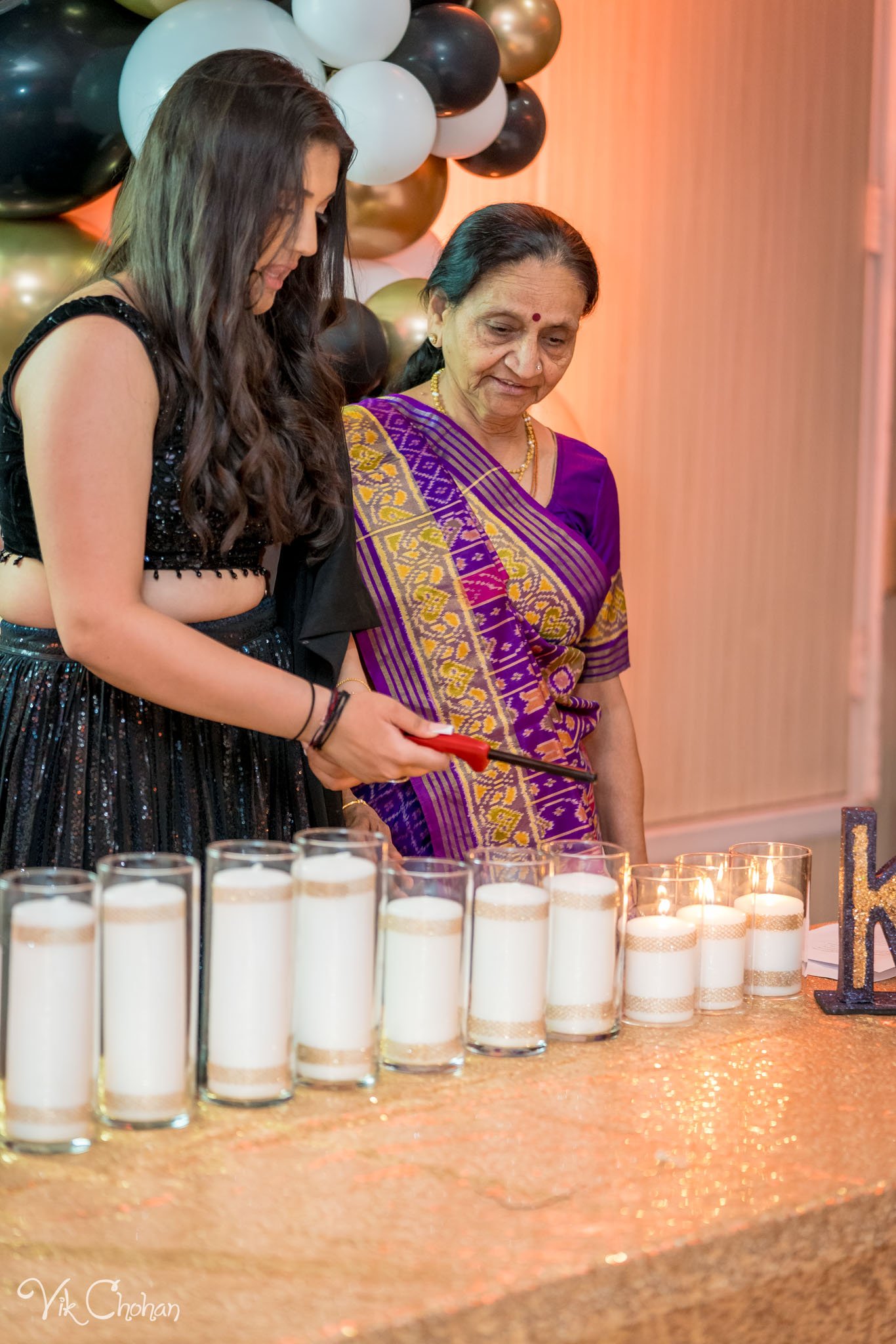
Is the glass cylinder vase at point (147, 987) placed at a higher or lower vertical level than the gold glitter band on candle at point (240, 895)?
lower

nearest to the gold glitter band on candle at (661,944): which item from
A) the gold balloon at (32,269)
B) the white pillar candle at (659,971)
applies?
the white pillar candle at (659,971)

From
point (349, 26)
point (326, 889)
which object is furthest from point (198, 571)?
point (349, 26)

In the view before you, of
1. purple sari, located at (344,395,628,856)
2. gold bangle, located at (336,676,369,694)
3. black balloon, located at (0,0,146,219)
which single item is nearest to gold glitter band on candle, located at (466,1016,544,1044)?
gold bangle, located at (336,676,369,694)

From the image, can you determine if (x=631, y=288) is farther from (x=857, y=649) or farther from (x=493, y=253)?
Result: (x=493, y=253)

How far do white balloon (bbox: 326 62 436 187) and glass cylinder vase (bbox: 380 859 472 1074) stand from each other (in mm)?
1361

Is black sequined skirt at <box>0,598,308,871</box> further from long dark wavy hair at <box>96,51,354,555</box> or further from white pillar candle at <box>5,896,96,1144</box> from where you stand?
white pillar candle at <box>5,896,96,1144</box>

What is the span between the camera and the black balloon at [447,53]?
229 cm

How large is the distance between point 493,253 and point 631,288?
1826mm

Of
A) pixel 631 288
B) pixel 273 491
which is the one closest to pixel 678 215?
pixel 631 288

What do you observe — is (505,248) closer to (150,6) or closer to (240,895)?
(150,6)

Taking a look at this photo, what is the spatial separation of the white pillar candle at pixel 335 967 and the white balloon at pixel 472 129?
1.69 metres

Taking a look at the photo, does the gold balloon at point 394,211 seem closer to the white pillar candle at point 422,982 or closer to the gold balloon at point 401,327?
the gold balloon at point 401,327

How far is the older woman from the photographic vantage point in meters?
1.98

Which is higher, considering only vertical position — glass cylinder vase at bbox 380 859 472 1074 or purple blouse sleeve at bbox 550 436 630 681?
purple blouse sleeve at bbox 550 436 630 681
